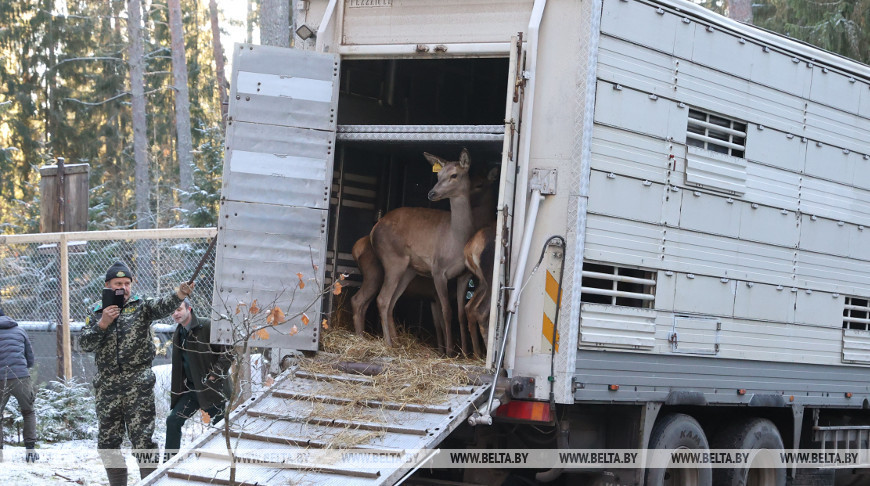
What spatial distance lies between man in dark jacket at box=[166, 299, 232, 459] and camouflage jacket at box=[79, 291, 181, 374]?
42cm

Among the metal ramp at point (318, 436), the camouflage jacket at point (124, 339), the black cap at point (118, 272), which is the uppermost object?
the black cap at point (118, 272)

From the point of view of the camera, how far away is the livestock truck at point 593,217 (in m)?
6.98

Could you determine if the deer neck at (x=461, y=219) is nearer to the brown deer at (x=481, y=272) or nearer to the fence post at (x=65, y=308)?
the brown deer at (x=481, y=272)

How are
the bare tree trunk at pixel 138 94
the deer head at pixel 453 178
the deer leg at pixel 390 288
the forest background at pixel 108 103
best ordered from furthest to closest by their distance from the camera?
the forest background at pixel 108 103 → the bare tree trunk at pixel 138 94 → the deer leg at pixel 390 288 → the deer head at pixel 453 178

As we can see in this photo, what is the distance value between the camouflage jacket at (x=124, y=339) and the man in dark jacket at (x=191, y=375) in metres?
0.42

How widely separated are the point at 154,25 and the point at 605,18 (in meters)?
28.8

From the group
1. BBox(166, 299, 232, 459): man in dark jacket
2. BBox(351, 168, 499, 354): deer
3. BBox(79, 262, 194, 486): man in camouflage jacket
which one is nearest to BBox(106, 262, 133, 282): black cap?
BBox(79, 262, 194, 486): man in camouflage jacket

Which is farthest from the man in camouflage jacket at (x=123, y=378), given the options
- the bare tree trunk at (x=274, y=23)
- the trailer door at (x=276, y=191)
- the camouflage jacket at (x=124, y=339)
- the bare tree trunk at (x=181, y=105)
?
the bare tree trunk at (x=181, y=105)

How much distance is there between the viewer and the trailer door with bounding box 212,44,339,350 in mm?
7621

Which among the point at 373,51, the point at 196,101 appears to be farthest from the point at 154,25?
the point at 373,51

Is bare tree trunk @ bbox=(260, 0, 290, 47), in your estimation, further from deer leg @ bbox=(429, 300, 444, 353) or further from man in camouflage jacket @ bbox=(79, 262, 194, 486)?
man in camouflage jacket @ bbox=(79, 262, 194, 486)

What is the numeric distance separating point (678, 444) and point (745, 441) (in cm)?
98

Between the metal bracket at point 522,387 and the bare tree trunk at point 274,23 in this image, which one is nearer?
the metal bracket at point 522,387

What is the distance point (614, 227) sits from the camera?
23.8 feet
